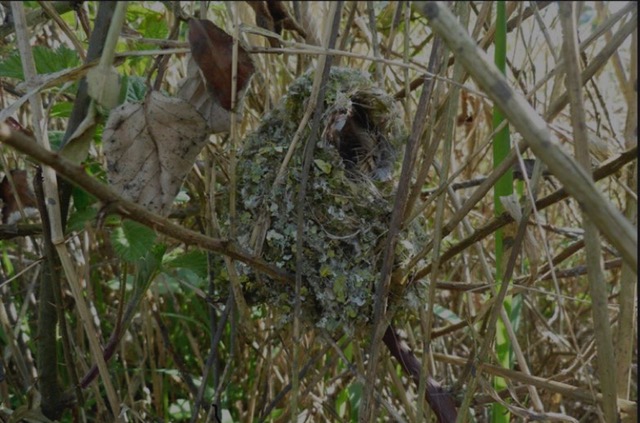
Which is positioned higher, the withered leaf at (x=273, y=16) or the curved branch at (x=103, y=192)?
the withered leaf at (x=273, y=16)

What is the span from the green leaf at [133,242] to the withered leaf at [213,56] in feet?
0.69

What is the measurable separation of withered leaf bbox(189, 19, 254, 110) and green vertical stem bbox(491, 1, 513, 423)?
1.01ft

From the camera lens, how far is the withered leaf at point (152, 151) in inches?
27.6

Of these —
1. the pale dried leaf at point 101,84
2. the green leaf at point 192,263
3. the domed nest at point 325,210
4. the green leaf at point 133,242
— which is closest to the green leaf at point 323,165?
the domed nest at point 325,210

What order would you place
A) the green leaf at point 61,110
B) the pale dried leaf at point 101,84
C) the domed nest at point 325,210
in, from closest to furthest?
the pale dried leaf at point 101,84 < the green leaf at point 61,110 < the domed nest at point 325,210

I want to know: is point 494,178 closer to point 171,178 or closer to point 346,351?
point 171,178

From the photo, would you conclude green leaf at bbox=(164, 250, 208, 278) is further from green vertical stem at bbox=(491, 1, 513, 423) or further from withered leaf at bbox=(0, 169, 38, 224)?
green vertical stem at bbox=(491, 1, 513, 423)

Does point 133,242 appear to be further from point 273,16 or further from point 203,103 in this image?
point 273,16

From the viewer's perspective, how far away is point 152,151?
0.71 metres

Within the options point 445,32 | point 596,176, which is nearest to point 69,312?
point 596,176

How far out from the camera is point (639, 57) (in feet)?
2.21

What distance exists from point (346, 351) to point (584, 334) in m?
0.94

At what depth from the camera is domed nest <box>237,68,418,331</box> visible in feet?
3.60

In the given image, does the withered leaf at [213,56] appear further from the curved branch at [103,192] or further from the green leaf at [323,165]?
the green leaf at [323,165]
